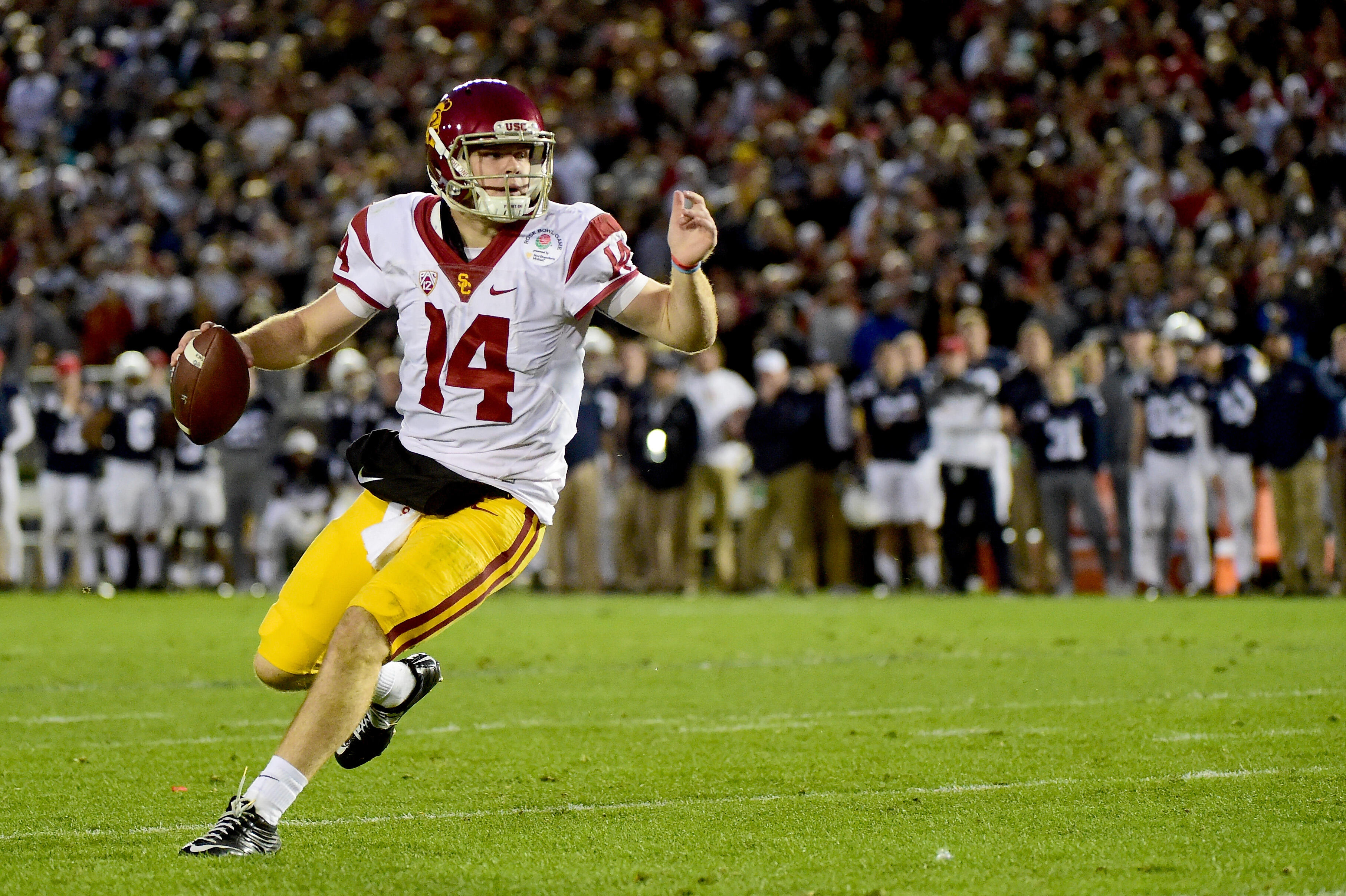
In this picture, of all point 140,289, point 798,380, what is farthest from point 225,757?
point 140,289

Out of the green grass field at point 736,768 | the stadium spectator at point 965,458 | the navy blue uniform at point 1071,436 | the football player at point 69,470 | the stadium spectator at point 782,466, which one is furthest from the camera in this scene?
the football player at point 69,470

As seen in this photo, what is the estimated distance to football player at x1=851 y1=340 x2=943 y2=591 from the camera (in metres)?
12.4

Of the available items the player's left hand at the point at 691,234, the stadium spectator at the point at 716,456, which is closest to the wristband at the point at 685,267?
the player's left hand at the point at 691,234

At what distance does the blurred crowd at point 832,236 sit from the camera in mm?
12336

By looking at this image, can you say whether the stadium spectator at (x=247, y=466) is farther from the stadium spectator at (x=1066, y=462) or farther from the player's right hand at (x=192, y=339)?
the player's right hand at (x=192, y=339)

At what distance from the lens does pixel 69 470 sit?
13836 millimetres

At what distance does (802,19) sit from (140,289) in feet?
22.1

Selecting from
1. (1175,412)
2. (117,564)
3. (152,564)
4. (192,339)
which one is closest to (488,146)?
(192,339)

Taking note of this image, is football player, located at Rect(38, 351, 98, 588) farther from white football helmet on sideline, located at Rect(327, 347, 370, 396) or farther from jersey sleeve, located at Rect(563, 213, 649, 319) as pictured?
jersey sleeve, located at Rect(563, 213, 649, 319)

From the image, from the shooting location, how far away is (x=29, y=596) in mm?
13219

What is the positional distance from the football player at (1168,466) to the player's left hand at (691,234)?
855 cm

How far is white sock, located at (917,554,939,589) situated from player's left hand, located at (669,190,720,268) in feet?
29.2

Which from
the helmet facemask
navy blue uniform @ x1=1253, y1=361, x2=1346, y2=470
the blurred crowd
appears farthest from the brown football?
navy blue uniform @ x1=1253, y1=361, x2=1346, y2=470

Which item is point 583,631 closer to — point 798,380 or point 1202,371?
point 798,380
